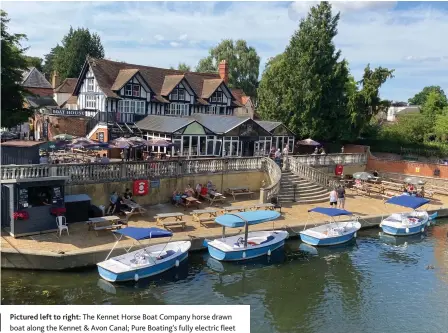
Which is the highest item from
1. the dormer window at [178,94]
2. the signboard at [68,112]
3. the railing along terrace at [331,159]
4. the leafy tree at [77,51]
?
the leafy tree at [77,51]

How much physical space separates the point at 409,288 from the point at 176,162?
1389 centimetres

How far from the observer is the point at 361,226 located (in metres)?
27.3

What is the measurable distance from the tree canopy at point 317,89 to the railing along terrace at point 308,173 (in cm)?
1126

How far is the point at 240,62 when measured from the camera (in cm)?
7931

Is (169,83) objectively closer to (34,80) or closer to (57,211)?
(57,211)

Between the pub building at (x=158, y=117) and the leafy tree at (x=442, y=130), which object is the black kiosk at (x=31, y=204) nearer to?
the pub building at (x=158, y=117)

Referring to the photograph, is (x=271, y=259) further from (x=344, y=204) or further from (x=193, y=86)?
(x=193, y=86)

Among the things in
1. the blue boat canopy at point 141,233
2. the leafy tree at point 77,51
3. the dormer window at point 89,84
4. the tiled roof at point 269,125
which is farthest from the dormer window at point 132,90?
the leafy tree at point 77,51

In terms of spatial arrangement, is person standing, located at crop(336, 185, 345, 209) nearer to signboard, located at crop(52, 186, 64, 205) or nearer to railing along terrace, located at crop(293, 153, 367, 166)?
railing along terrace, located at crop(293, 153, 367, 166)

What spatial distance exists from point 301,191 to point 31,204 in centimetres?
1747

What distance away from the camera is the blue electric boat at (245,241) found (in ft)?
66.8

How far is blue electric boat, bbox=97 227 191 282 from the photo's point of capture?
17141 millimetres

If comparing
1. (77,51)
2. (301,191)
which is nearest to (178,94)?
(301,191)

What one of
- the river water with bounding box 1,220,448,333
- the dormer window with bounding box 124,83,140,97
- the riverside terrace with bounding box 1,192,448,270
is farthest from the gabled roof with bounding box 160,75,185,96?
the river water with bounding box 1,220,448,333
